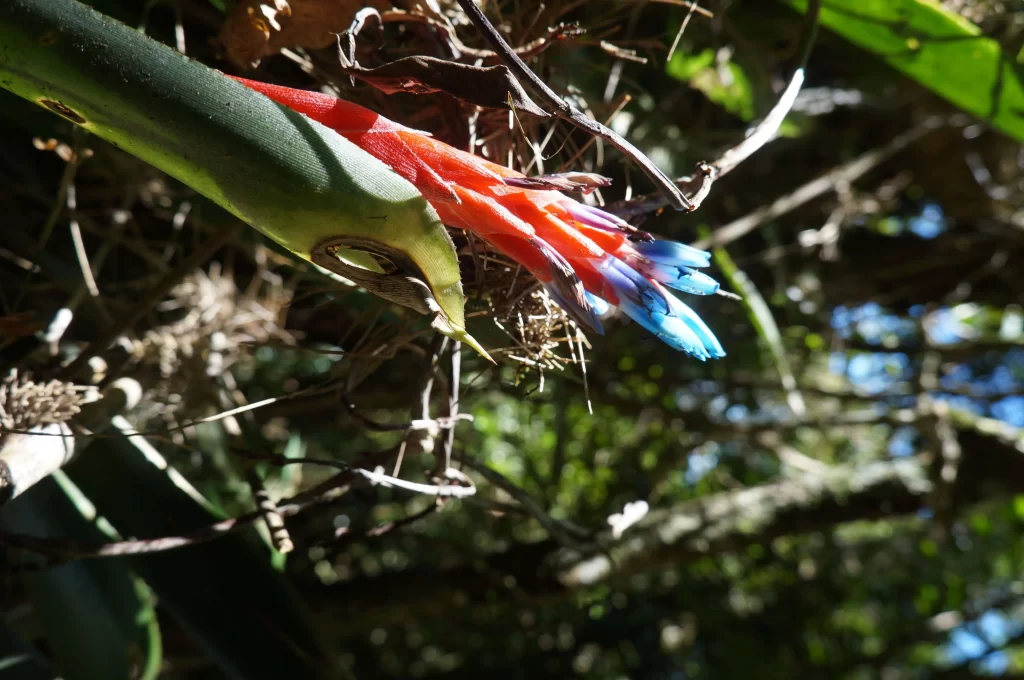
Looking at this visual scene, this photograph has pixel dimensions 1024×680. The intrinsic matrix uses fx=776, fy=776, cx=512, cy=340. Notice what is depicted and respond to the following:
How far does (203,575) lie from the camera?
0.65m

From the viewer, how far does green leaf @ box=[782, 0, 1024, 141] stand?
0.78 metres

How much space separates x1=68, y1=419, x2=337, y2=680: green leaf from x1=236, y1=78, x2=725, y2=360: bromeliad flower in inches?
14.8

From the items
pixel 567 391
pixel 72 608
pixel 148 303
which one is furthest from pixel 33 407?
→ pixel 567 391

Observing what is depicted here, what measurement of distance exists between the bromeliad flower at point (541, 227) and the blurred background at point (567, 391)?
0.08 meters

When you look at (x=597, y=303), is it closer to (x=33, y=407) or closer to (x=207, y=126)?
(x=207, y=126)

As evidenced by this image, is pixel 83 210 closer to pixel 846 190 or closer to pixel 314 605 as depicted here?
pixel 314 605

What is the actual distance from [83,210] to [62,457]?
18.4 inches

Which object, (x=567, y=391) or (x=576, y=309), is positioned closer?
(x=576, y=309)

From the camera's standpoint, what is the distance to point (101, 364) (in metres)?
0.67

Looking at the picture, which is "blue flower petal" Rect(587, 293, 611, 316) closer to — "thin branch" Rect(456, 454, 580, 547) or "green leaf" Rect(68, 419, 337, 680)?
"thin branch" Rect(456, 454, 580, 547)

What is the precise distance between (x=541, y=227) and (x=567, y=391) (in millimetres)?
628

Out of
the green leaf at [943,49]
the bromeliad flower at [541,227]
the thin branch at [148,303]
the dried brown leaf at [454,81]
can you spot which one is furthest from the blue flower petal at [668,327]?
the green leaf at [943,49]

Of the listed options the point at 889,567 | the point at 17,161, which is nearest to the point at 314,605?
the point at 17,161

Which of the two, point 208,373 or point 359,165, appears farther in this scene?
point 208,373
